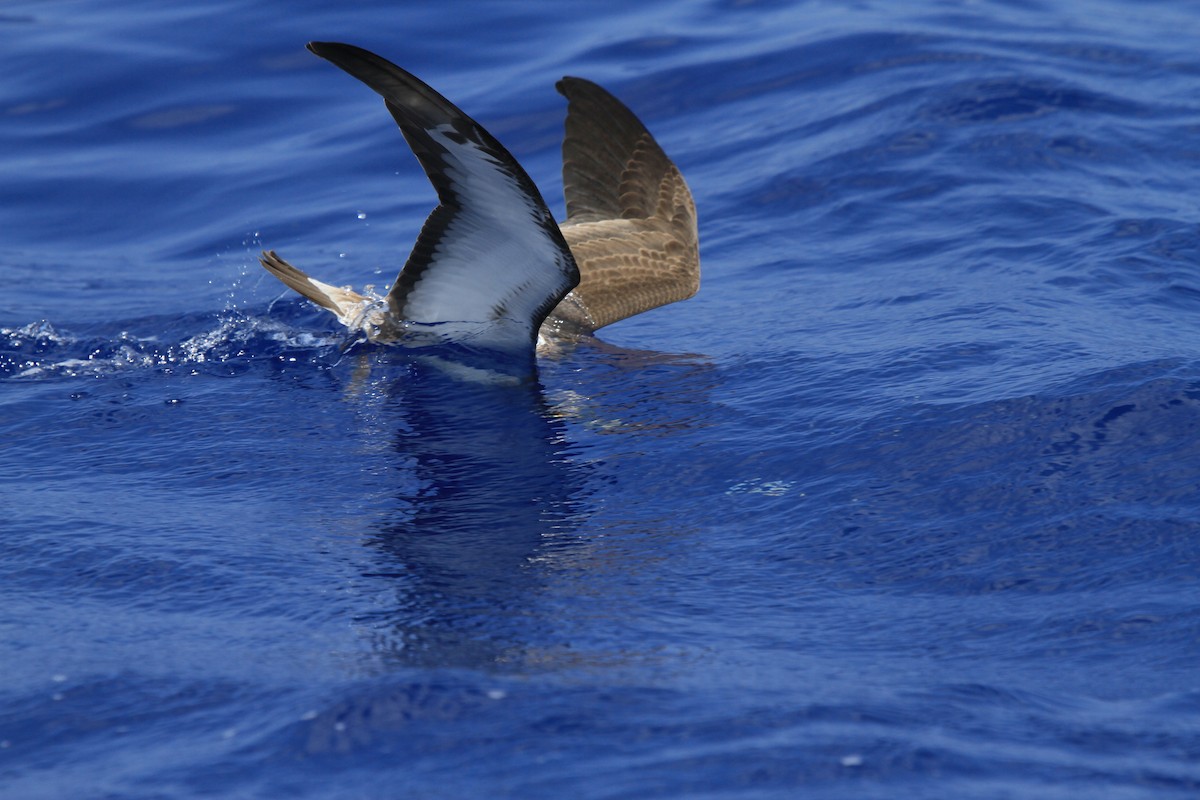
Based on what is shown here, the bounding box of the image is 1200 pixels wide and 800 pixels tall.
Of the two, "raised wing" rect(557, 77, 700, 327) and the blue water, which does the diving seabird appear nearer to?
"raised wing" rect(557, 77, 700, 327)

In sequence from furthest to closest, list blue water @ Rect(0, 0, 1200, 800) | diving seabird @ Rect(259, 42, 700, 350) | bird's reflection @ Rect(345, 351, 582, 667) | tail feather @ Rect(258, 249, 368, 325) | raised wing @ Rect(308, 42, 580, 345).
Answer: tail feather @ Rect(258, 249, 368, 325)
diving seabird @ Rect(259, 42, 700, 350)
raised wing @ Rect(308, 42, 580, 345)
bird's reflection @ Rect(345, 351, 582, 667)
blue water @ Rect(0, 0, 1200, 800)

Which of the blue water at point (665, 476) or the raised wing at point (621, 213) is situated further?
the raised wing at point (621, 213)

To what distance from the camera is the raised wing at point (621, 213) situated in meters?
8.52

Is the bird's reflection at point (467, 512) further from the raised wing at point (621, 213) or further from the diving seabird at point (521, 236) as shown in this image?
the raised wing at point (621, 213)

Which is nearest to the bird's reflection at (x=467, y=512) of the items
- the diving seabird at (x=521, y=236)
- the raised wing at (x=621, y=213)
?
the diving seabird at (x=521, y=236)

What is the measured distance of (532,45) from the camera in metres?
15.8

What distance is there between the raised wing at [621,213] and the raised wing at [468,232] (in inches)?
38.1

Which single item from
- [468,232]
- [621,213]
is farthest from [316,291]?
[621,213]

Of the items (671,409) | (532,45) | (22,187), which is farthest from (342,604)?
(532,45)

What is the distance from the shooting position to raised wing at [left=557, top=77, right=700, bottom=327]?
335 inches

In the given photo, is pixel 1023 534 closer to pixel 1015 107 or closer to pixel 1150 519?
pixel 1150 519

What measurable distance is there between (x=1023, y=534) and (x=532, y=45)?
36.5ft

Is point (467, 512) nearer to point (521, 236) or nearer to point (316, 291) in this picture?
point (521, 236)

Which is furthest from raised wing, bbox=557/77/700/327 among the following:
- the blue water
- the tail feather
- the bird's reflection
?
the tail feather
